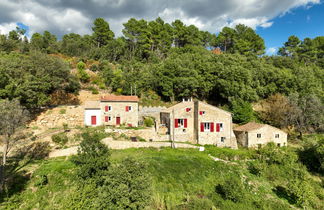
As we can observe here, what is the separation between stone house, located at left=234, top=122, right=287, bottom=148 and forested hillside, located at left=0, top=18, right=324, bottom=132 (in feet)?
18.4

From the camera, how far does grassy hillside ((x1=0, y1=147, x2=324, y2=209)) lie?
13055 millimetres

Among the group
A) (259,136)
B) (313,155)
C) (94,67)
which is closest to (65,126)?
(94,67)

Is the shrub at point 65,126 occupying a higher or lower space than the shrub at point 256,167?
higher

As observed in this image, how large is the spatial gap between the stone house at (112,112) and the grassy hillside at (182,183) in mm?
6962

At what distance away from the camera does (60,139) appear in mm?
19547

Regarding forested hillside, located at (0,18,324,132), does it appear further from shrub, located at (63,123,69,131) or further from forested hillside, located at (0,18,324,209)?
shrub, located at (63,123,69,131)

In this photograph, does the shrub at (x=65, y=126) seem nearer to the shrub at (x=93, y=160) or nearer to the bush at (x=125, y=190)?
the shrub at (x=93, y=160)

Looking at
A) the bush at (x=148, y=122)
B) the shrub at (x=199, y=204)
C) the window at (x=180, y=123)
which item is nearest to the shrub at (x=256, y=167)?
the shrub at (x=199, y=204)

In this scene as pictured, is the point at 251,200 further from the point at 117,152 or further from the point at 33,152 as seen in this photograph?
the point at 33,152

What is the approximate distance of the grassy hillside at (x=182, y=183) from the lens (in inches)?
514

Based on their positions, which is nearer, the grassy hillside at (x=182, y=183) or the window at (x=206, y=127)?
the grassy hillside at (x=182, y=183)

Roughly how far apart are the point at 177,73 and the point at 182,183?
23.9 metres

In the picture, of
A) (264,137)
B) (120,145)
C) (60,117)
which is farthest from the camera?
(60,117)

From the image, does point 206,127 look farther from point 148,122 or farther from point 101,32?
point 101,32
